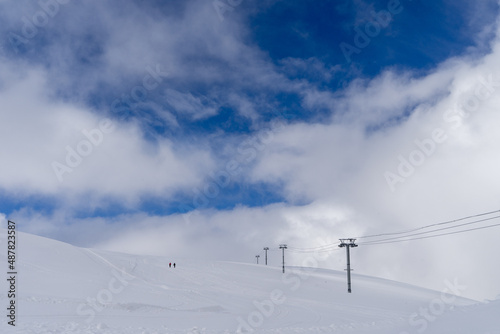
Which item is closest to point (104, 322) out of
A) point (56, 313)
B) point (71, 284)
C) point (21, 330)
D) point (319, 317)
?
point (56, 313)

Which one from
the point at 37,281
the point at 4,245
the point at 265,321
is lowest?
the point at 265,321

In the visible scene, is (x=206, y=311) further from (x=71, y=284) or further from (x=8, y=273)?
(x=8, y=273)

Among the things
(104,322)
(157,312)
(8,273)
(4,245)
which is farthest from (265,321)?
(4,245)

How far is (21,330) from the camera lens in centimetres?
1457

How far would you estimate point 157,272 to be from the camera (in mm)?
50781

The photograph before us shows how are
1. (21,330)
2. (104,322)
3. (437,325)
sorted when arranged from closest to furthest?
(21,330)
(437,325)
(104,322)

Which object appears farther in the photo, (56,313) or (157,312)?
(157,312)

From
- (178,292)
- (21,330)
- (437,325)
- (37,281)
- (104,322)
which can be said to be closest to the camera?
(21,330)

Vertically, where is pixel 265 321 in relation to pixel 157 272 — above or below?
A: below

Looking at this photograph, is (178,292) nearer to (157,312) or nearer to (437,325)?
(157,312)

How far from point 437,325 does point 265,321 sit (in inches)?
429

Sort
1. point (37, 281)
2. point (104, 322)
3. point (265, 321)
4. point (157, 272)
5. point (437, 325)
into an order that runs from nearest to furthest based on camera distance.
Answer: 1. point (437, 325)
2. point (104, 322)
3. point (265, 321)
4. point (37, 281)
5. point (157, 272)

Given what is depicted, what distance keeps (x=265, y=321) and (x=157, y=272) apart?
104 ft

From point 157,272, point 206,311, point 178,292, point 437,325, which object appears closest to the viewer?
point 437,325
